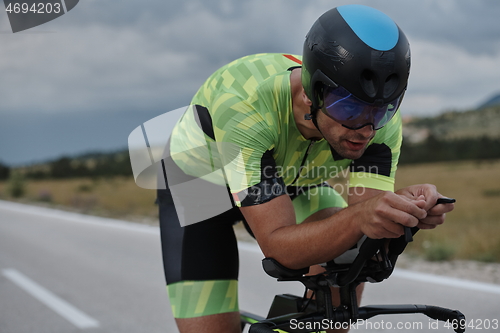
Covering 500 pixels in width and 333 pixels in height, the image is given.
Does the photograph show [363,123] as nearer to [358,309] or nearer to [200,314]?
[358,309]

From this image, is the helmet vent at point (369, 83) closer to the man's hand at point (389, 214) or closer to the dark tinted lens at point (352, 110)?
the dark tinted lens at point (352, 110)

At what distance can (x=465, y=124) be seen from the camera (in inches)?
2099

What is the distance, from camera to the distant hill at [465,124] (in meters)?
47.3

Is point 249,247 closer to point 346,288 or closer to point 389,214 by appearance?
point 346,288

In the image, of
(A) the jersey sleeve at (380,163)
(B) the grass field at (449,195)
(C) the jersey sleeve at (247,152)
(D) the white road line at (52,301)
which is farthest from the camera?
(B) the grass field at (449,195)

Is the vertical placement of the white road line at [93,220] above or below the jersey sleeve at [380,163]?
below

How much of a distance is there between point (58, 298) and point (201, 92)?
432cm

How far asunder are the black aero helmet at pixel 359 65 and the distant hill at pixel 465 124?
145 ft

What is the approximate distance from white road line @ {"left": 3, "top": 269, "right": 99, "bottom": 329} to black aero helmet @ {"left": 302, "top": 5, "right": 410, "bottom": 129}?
3.95 metres

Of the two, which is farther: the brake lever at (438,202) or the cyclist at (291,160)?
the cyclist at (291,160)

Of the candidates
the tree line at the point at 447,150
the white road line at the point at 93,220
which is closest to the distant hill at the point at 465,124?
the tree line at the point at 447,150

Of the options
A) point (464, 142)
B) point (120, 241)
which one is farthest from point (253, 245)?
point (464, 142)

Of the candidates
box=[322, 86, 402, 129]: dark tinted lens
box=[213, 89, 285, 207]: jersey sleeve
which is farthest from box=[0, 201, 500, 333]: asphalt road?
box=[322, 86, 402, 129]: dark tinted lens

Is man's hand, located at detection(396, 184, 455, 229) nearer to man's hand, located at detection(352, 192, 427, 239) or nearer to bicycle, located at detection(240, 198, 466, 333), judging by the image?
man's hand, located at detection(352, 192, 427, 239)
